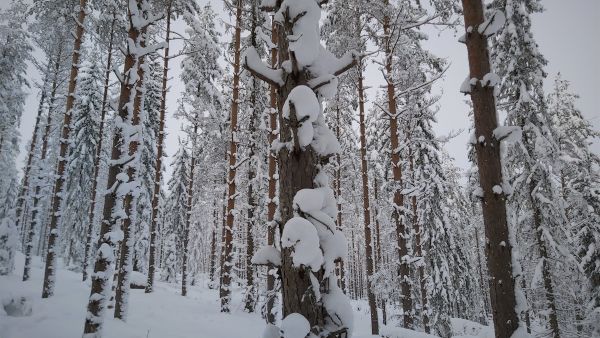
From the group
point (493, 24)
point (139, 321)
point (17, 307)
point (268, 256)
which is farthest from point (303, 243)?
point (17, 307)

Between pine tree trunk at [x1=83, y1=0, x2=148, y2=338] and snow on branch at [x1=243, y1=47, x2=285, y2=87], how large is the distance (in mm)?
4288

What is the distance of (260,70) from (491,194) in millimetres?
3937

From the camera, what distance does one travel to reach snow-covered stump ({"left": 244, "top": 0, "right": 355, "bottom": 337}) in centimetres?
265

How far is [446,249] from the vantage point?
16.6 metres

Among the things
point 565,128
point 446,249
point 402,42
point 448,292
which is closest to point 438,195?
point 446,249

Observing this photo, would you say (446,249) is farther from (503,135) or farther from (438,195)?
(503,135)

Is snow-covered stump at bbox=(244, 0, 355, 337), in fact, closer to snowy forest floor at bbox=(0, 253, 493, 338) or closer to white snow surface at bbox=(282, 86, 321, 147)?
white snow surface at bbox=(282, 86, 321, 147)

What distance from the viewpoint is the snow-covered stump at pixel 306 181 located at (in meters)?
2.65

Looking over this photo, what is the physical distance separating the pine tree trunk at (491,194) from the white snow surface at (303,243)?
11.3 ft

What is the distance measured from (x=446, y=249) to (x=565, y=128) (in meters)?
8.88

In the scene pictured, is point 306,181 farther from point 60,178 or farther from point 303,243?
point 60,178

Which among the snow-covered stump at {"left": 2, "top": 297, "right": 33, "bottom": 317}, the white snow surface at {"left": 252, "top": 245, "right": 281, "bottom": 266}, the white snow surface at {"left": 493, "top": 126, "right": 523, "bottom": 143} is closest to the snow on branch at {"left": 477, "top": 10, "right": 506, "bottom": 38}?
the white snow surface at {"left": 493, "top": 126, "right": 523, "bottom": 143}

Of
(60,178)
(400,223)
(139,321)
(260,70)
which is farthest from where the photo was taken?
(60,178)

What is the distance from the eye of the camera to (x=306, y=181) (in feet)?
9.64
